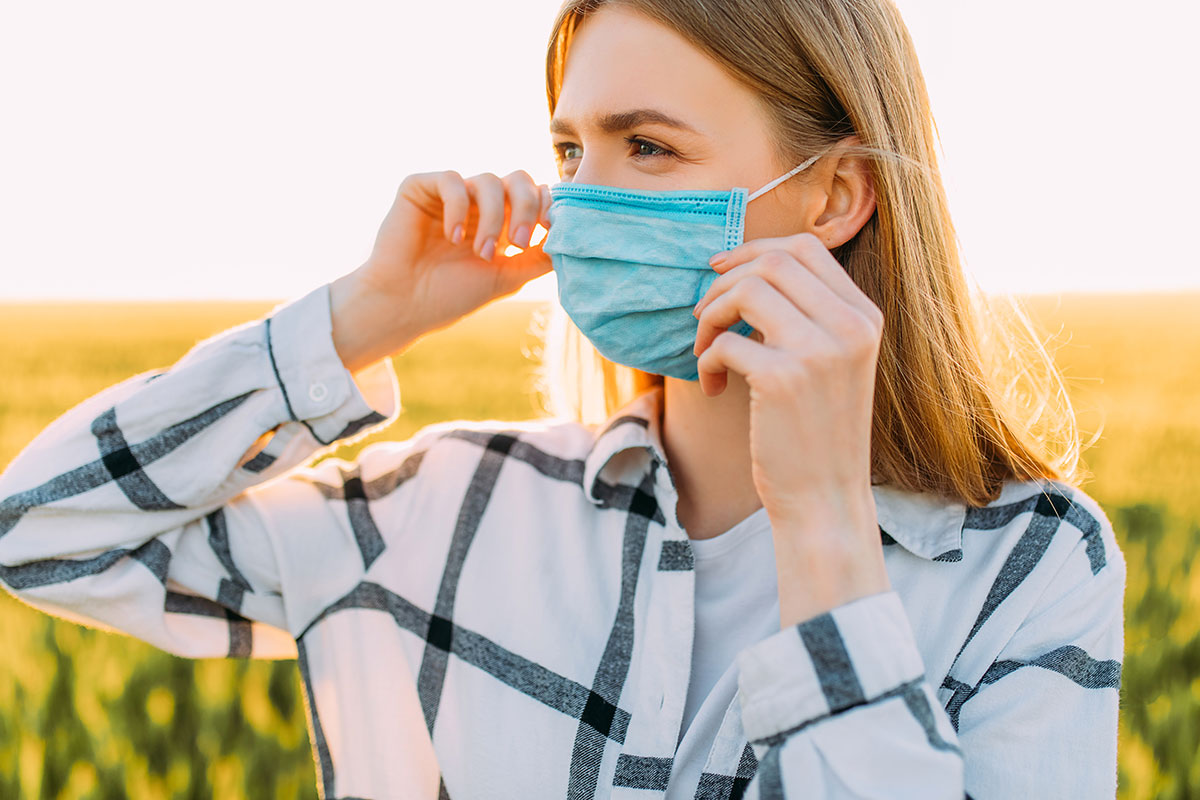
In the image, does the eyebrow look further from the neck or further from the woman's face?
the neck

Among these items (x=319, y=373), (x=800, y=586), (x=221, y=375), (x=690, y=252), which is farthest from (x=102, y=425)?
(x=800, y=586)

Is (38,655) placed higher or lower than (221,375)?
lower

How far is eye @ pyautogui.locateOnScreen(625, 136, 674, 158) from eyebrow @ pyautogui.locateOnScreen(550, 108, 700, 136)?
→ 0.03 meters

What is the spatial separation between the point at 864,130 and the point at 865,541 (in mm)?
895

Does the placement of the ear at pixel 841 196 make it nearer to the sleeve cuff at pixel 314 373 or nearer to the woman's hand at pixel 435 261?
the woman's hand at pixel 435 261

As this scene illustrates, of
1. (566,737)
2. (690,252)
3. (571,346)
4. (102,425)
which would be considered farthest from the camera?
(571,346)

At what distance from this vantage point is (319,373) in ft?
6.32

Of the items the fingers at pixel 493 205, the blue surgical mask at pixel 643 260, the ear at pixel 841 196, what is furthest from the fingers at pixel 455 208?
the ear at pixel 841 196

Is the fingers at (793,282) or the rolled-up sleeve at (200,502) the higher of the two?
the fingers at (793,282)

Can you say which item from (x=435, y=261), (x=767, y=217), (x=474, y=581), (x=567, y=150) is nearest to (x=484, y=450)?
(x=474, y=581)

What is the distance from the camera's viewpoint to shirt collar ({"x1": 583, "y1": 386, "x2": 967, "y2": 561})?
1.64 meters

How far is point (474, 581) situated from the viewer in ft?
6.07

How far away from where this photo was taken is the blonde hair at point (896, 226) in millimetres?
1736

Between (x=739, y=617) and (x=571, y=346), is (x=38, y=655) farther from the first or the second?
(x=739, y=617)
